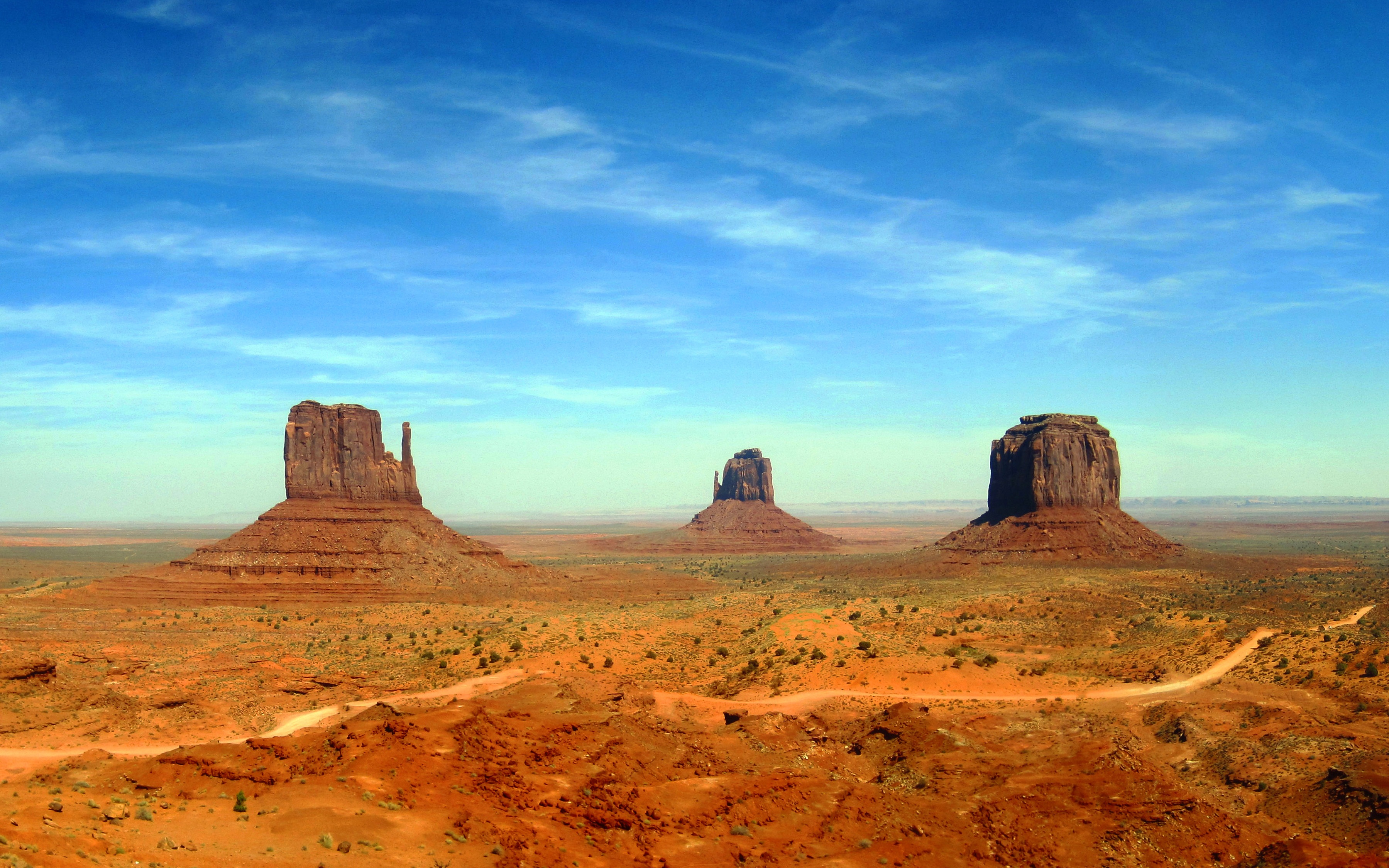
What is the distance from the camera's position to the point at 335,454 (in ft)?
295

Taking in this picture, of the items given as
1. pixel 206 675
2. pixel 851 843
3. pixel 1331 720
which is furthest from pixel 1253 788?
pixel 206 675

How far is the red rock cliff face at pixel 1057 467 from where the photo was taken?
109 metres

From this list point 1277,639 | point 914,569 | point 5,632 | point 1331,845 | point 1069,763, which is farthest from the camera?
point 914,569

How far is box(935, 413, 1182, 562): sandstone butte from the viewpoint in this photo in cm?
10262

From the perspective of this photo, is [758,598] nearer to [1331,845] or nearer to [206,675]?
[206,675]

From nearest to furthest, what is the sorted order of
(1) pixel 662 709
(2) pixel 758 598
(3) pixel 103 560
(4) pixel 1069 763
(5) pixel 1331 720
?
(4) pixel 1069 763 < (5) pixel 1331 720 < (1) pixel 662 709 < (2) pixel 758 598 < (3) pixel 103 560

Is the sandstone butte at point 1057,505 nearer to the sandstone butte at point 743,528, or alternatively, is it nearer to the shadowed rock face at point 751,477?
the sandstone butte at point 743,528

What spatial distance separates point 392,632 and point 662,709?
28.0 m

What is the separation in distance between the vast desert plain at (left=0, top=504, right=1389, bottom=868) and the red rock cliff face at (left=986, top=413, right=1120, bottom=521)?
4354cm

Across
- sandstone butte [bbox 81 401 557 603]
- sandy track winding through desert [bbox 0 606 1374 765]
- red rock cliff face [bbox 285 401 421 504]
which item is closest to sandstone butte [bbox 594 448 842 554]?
sandstone butte [bbox 81 401 557 603]

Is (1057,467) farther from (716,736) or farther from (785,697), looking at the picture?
(716,736)

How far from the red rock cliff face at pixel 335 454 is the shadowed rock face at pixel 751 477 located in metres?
106

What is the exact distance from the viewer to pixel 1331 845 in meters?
22.0

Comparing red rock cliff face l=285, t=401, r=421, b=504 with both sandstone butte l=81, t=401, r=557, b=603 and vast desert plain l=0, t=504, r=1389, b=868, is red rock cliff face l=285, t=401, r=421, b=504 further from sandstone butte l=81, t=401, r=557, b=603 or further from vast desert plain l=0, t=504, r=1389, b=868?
vast desert plain l=0, t=504, r=1389, b=868
